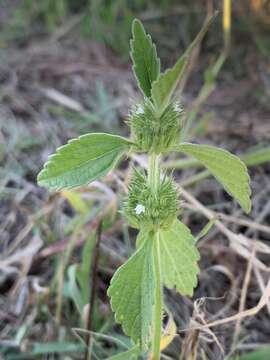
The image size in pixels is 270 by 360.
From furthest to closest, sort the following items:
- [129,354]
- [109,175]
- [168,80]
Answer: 1. [109,175]
2. [129,354]
3. [168,80]

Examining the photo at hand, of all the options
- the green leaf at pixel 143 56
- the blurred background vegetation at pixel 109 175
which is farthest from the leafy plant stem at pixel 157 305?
the green leaf at pixel 143 56

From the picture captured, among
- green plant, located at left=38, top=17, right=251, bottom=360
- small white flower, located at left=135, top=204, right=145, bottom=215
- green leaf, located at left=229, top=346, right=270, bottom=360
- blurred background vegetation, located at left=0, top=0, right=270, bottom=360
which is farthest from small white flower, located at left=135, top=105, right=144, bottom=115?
green leaf, located at left=229, top=346, right=270, bottom=360

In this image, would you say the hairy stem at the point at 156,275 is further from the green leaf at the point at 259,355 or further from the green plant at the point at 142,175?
the green leaf at the point at 259,355

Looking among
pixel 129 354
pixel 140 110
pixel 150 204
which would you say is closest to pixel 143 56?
pixel 140 110

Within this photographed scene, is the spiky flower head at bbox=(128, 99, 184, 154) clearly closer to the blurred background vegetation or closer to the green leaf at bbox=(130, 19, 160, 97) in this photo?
the green leaf at bbox=(130, 19, 160, 97)

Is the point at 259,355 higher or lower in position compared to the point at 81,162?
lower

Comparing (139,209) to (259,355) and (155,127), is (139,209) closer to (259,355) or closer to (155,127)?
(155,127)

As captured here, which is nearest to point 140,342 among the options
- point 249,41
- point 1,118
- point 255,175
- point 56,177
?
point 56,177
